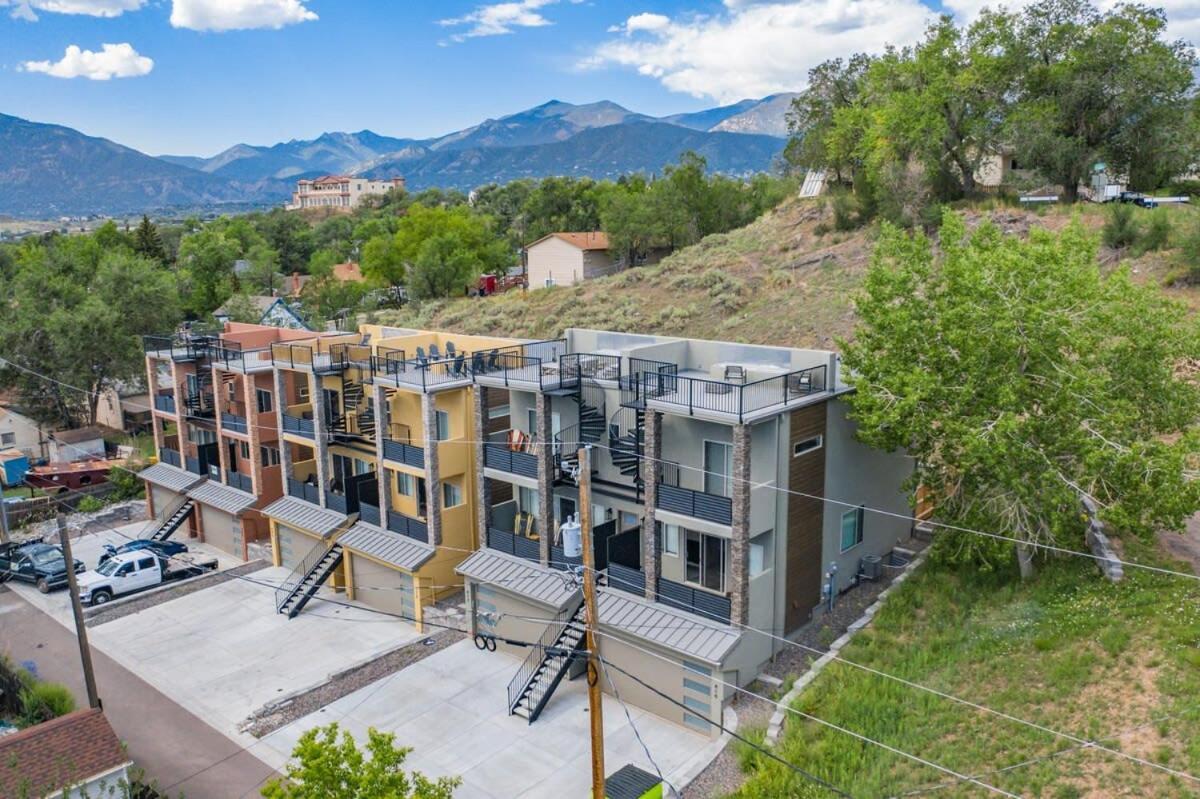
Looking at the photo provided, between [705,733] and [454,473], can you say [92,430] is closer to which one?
[454,473]

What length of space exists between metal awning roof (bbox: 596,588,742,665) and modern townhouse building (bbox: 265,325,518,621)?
705cm

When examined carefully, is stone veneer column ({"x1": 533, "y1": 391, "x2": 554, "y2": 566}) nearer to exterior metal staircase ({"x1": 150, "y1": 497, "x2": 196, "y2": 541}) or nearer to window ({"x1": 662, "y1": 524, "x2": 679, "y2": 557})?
window ({"x1": 662, "y1": 524, "x2": 679, "y2": 557})

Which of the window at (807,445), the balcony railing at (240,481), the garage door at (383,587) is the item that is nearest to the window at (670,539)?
the window at (807,445)

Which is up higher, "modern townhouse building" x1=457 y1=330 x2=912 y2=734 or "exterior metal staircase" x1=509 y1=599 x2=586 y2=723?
"modern townhouse building" x1=457 y1=330 x2=912 y2=734

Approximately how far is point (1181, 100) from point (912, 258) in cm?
3142

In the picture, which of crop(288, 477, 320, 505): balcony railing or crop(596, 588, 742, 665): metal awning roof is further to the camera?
crop(288, 477, 320, 505): balcony railing

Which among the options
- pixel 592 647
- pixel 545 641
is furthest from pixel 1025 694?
pixel 545 641

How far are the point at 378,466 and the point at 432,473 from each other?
8.55ft

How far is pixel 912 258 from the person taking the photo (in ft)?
66.5

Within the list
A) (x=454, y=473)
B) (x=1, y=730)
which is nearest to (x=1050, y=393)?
(x=454, y=473)

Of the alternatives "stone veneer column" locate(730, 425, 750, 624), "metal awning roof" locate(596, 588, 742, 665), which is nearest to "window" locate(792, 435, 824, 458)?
"stone veneer column" locate(730, 425, 750, 624)

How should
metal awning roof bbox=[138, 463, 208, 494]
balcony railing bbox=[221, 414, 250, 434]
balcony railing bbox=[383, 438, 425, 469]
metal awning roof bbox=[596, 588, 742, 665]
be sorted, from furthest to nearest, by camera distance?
1. metal awning roof bbox=[138, 463, 208, 494]
2. balcony railing bbox=[221, 414, 250, 434]
3. balcony railing bbox=[383, 438, 425, 469]
4. metal awning roof bbox=[596, 588, 742, 665]

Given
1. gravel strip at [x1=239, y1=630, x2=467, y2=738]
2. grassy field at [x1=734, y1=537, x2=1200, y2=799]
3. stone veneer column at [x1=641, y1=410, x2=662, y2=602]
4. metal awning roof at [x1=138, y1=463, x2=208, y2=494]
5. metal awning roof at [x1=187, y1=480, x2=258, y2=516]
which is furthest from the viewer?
metal awning roof at [x1=138, y1=463, x2=208, y2=494]

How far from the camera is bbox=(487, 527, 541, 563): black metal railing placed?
23.3 meters
